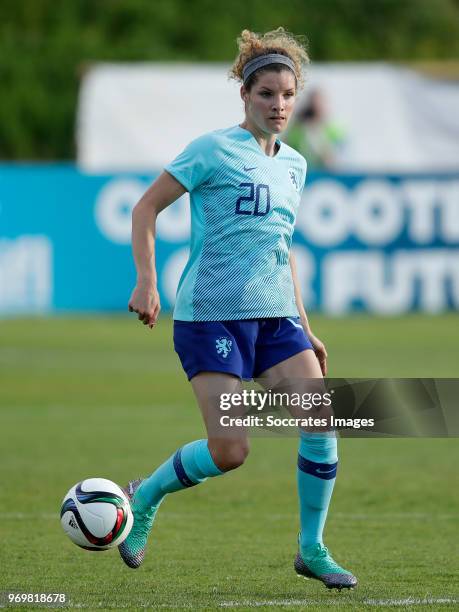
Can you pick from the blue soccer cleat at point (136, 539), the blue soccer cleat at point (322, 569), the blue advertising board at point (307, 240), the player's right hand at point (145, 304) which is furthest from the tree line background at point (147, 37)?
the player's right hand at point (145, 304)

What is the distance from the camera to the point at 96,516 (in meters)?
6.08

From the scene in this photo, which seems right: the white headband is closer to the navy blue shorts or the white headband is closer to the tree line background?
the navy blue shorts

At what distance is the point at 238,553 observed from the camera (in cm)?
705

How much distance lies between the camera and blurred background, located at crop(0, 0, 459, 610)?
7.04 m

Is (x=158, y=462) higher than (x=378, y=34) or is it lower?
lower

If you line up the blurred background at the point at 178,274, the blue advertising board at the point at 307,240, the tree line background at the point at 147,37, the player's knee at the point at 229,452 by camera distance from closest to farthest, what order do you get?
the player's knee at the point at 229,452, the blurred background at the point at 178,274, the blue advertising board at the point at 307,240, the tree line background at the point at 147,37

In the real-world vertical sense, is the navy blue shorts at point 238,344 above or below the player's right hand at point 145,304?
below

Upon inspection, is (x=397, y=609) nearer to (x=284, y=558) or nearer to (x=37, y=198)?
(x=284, y=558)

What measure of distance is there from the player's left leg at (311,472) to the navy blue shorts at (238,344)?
5 cm

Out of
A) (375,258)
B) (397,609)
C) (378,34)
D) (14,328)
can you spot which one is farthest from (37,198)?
(378,34)

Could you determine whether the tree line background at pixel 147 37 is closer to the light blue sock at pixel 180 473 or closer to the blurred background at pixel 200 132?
the blurred background at pixel 200 132

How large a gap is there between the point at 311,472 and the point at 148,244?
119 centimetres

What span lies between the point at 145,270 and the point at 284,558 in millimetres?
1790

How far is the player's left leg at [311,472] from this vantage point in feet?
20.2
